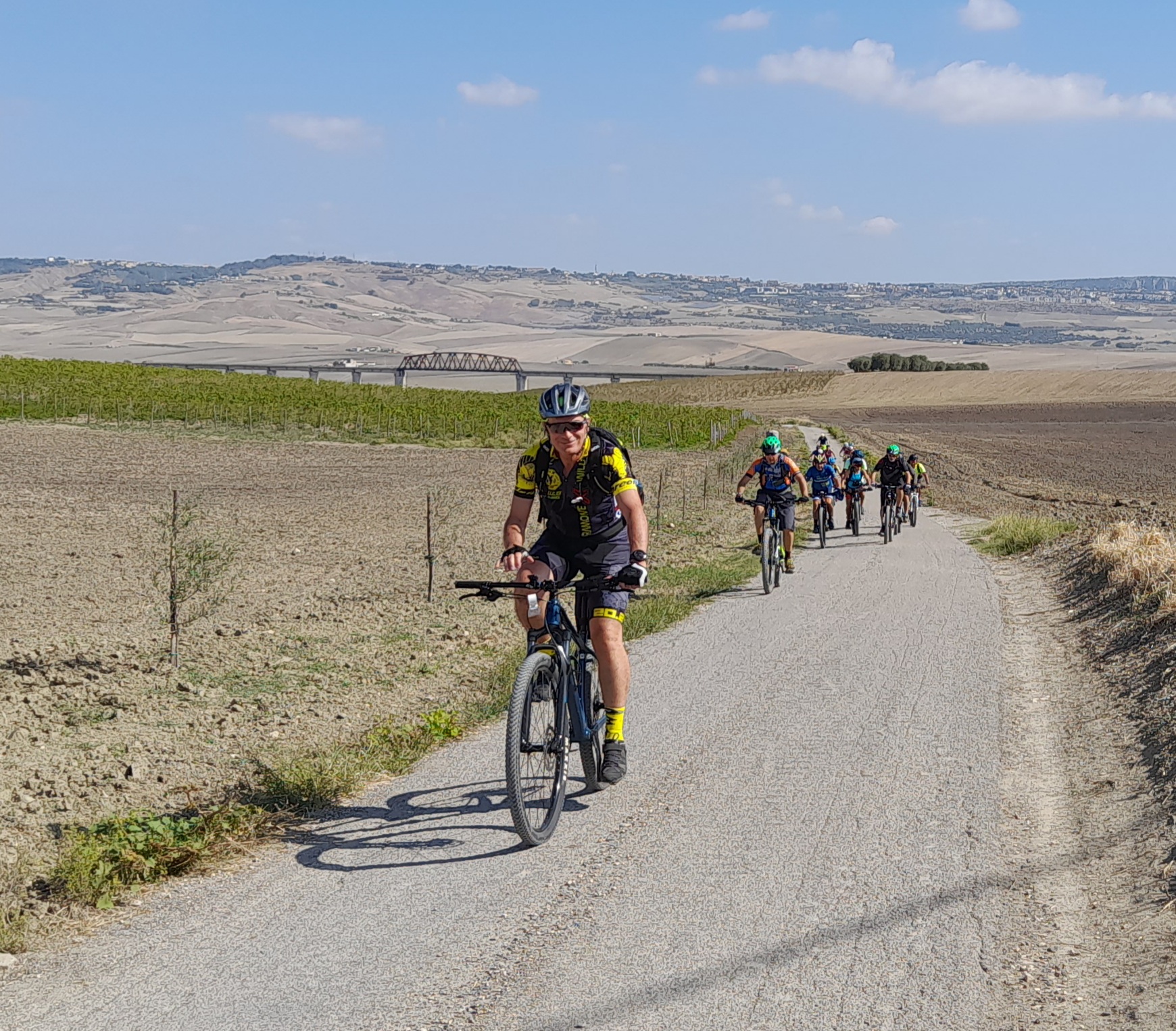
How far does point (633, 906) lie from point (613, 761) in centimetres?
163

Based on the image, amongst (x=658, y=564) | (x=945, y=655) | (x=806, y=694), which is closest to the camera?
(x=806, y=694)

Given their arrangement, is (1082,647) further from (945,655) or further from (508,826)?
(508,826)

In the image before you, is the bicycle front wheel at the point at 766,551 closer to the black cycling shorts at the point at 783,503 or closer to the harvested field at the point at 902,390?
the black cycling shorts at the point at 783,503

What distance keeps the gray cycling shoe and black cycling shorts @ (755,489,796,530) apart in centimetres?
904

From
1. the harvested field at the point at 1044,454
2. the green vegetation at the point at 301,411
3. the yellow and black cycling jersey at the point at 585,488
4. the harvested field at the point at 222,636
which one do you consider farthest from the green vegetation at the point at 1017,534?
the green vegetation at the point at 301,411

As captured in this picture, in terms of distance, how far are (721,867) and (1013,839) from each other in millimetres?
1410

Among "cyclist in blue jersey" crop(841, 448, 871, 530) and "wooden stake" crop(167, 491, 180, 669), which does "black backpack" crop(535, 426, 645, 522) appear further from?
"cyclist in blue jersey" crop(841, 448, 871, 530)

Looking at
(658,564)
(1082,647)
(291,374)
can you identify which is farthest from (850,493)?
(291,374)

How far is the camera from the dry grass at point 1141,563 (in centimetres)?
1191

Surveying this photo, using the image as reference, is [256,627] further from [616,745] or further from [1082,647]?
[1082,647]

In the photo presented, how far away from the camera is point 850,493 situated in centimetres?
2183

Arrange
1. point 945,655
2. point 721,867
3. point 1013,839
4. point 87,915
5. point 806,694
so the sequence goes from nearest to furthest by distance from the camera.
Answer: point 87,915 → point 721,867 → point 1013,839 → point 806,694 → point 945,655

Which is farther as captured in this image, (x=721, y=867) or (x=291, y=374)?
(x=291, y=374)

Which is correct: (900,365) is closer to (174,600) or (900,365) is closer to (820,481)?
(820,481)
